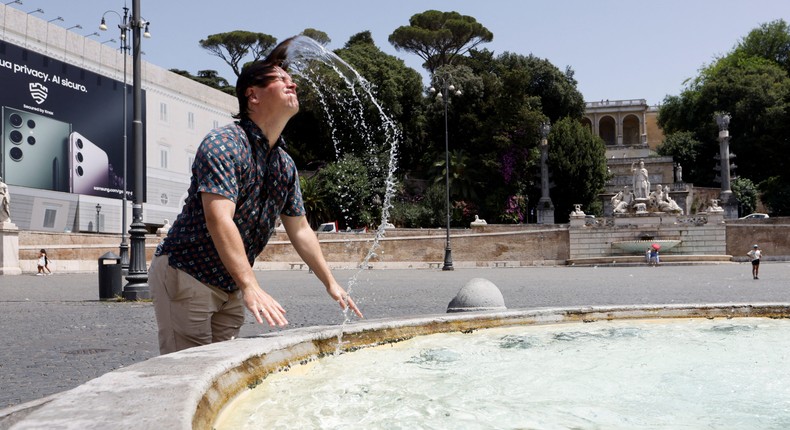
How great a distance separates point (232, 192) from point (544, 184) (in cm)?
4512

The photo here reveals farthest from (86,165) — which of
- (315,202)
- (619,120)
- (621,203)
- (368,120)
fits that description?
(619,120)

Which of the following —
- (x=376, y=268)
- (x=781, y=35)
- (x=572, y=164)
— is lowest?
(x=376, y=268)

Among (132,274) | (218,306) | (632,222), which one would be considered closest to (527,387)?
(218,306)

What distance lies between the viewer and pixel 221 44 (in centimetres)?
6631

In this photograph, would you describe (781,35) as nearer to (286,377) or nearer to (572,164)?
(572,164)

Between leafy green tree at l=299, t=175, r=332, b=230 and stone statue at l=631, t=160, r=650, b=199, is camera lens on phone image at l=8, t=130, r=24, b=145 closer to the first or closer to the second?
leafy green tree at l=299, t=175, r=332, b=230

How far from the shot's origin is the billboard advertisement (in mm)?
31609

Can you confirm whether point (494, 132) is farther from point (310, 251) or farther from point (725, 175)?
point (310, 251)

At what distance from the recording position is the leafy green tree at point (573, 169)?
155ft

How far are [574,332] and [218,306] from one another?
2884 millimetres

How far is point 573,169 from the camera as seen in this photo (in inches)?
1849

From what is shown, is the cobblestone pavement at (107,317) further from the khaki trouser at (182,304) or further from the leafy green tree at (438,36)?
the leafy green tree at (438,36)

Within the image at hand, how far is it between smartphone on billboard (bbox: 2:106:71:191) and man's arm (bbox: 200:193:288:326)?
105 feet

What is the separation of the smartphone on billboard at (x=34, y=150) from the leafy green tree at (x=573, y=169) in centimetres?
2834
